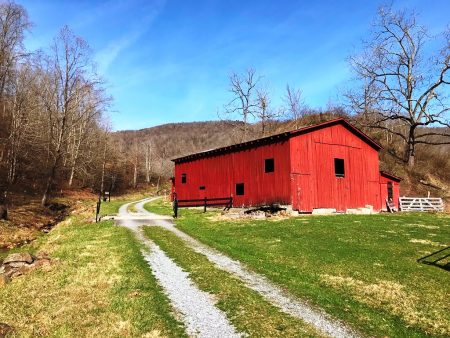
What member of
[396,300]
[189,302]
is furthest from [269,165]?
[189,302]

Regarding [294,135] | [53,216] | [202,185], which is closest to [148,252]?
[294,135]

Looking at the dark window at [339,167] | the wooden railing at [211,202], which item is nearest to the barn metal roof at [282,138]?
the dark window at [339,167]

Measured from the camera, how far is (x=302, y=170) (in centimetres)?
2533

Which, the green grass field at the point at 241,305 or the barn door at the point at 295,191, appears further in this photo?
the barn door at the point at 295,191

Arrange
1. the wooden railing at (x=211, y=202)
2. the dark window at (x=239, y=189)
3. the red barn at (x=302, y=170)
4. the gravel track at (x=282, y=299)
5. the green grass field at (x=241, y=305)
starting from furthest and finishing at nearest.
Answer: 1. the dark window at (x=239, y=189)
2. the wooden railing at (x=211, y=202)
3. the red barn at (x=302, y=170)
4. the gravel track at (x=282, y=299)
5. the green grass field at (x=241, y=305)

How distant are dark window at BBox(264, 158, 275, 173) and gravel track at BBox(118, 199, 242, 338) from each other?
14.5 meters

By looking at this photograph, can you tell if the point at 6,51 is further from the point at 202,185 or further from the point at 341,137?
the point at 341,137

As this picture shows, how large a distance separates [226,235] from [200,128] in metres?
130

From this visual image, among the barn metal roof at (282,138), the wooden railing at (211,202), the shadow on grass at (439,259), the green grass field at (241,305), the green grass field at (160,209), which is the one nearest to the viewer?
the green grass field at (241,305)

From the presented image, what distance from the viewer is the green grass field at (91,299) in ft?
22.8

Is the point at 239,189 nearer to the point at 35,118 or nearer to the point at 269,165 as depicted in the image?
the point at 269,165

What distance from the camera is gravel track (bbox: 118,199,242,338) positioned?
667 cm

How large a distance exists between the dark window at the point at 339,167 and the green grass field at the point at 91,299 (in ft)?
59.3

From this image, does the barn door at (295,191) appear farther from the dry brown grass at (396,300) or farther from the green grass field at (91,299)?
the dry brown grass at (396,300)
